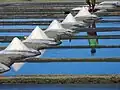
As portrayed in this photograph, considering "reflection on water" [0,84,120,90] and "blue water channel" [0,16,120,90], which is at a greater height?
"reflection on water" [0,84,120,90]

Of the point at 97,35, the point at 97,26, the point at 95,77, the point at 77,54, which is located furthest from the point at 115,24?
the point at 95,77

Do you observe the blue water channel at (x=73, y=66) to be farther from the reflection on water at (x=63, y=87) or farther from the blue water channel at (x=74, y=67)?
the reflection on water at (x=63, y=87)

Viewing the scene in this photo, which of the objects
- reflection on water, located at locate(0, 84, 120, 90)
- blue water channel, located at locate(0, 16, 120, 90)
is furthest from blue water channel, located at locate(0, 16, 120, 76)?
reflection on water, located at locate(0, 84, 120, 90)

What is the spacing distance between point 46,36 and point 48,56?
1285 millimetres

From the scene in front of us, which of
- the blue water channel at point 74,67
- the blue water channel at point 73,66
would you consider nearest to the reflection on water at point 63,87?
the blue water channel at point 74,67

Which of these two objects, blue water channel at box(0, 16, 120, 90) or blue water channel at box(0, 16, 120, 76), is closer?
blue water channel at box(0, 16, 120, 90)

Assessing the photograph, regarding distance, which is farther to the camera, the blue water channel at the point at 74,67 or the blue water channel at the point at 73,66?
the blue water channel at the point at 73,66

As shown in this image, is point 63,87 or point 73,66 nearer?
point 63,87

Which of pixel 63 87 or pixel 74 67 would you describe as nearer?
pixel 63 87

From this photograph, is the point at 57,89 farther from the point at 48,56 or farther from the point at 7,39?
the point at 7,39

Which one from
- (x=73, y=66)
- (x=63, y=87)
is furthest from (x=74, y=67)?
(x=63, y=87)

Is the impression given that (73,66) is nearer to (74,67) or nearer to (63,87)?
(74,67)

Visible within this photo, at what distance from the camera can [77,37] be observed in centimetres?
615

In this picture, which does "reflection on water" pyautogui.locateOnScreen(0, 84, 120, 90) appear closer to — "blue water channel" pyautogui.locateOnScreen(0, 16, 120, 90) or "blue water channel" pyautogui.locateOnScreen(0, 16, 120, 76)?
"blue water channel" pyautogui.locateOnScreen(0, 16, 120, 90)
